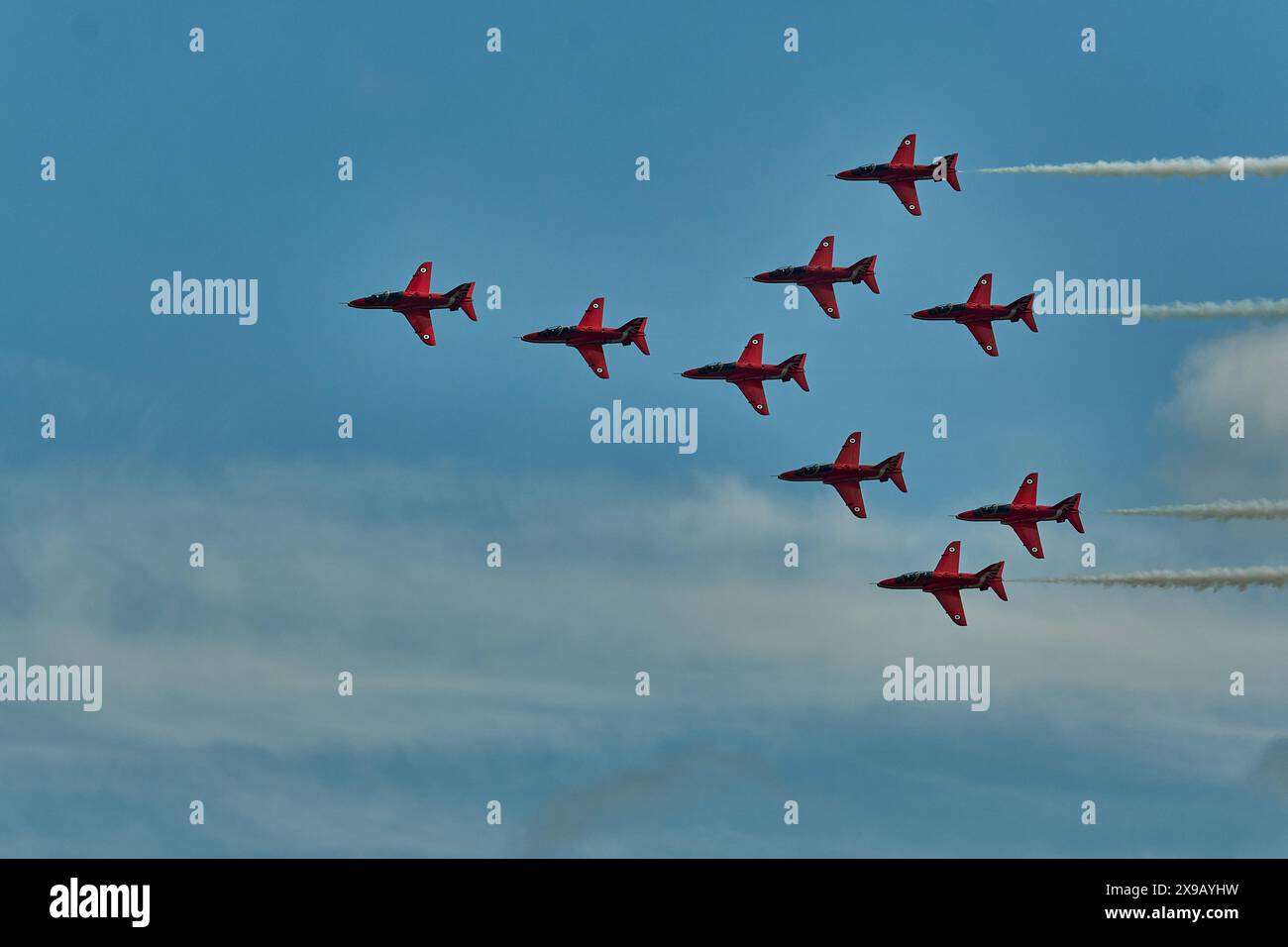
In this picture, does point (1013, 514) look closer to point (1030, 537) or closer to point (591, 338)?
point (1030, 537)

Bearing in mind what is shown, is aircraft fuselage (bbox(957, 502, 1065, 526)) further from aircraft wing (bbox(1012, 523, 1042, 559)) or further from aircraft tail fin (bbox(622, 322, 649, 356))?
aircraft tail fin (bbox(622, 322, 649, 356))

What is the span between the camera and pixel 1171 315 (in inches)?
6649

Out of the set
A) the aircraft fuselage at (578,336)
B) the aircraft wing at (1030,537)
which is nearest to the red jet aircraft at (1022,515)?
the aircraft wing at (1030,537)

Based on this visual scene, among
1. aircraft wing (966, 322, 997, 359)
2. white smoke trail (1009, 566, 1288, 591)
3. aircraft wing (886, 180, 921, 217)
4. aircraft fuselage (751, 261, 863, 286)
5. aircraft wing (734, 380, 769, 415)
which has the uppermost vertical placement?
aircraft wing (886, 180, 921, 217)

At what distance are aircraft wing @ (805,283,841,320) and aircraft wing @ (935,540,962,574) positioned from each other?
16.7 meters

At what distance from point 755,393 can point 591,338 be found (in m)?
10.9

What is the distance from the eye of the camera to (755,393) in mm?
175250

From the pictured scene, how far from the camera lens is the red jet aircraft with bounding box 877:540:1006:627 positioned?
170625mm

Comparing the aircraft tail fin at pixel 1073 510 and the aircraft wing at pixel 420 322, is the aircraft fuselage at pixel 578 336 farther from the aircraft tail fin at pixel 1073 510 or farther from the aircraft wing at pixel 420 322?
the aircraft tail fin at pixel 1073 510

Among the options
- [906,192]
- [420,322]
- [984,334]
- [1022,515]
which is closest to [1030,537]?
[1022,515]

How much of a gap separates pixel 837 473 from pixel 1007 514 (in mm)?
11156

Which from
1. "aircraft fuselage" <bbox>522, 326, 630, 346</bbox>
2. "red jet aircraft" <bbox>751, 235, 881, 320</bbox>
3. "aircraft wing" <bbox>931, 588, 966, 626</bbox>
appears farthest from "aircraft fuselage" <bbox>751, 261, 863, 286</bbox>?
"aircraft wing" <bbox>931, 588, 966, 626</bbox>
